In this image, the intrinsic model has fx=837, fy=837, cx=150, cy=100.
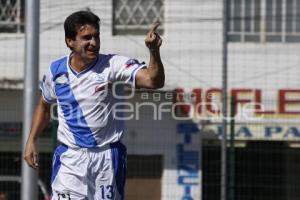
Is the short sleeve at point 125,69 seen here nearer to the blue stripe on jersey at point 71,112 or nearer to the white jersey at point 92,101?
the white jersey at point 92,101

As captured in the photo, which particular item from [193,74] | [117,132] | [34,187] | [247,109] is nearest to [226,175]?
[247,109]

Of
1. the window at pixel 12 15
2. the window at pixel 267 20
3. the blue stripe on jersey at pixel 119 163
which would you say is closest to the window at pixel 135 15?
the window at pixel 267 20

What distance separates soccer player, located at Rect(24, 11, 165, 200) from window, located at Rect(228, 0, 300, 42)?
7.24 m

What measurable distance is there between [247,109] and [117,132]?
A: 20.5 ft

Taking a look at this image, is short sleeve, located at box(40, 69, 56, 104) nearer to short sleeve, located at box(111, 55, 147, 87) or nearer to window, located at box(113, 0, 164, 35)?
short sleeve, located at box(111, 55, 147, 87)

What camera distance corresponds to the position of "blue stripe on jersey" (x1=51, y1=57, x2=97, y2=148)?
181 inches

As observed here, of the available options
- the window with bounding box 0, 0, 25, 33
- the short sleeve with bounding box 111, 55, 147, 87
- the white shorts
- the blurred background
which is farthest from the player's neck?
the window with bounding box 0, 0, 25, 33

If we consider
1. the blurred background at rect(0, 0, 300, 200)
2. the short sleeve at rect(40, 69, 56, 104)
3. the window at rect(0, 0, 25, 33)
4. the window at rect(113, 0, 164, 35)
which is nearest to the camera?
the short sleeve at rect(40, 69, 56, 104)

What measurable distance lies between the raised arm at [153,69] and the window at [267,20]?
742 centimetres

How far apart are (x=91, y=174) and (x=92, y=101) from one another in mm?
399

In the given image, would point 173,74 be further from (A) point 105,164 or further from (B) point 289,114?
(A) point 105,164

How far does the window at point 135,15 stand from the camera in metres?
11.9

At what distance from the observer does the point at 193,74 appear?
11547 mm

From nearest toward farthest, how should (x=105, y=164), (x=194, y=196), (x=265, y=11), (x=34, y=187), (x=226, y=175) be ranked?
1. (x=105, y=164)
2. (x=34, y=187)
3. (x=226, y=175)
4. (x=194, y=196)
5. (x=265, y=11)
